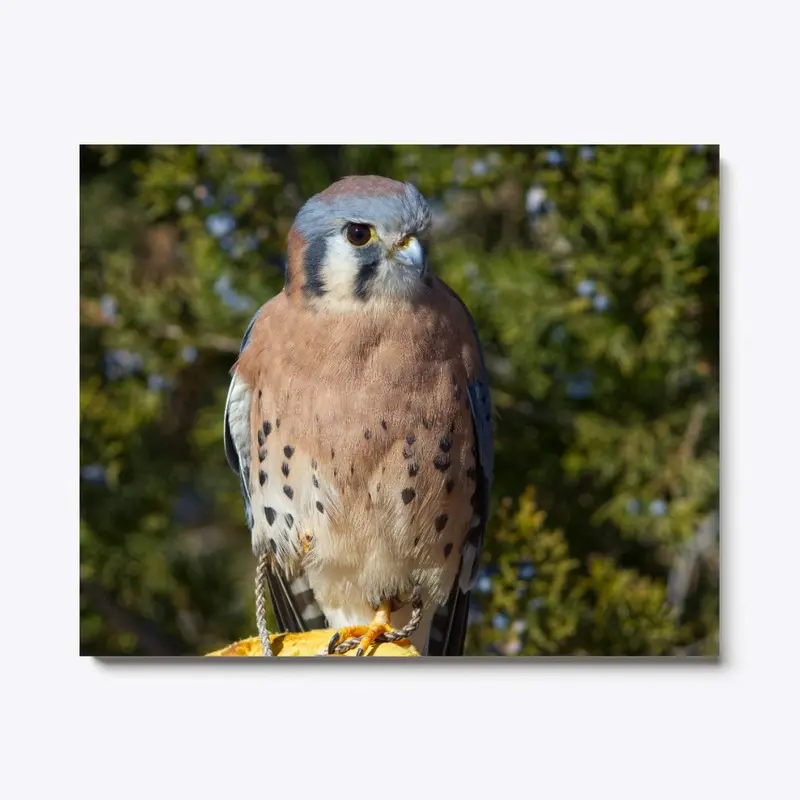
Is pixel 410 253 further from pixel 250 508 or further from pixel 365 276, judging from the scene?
pixel 250 508

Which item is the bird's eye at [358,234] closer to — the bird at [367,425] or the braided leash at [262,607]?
the bird at [367,425]

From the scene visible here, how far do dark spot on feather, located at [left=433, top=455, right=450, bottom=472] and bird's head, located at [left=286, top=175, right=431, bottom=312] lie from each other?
0.36 metres

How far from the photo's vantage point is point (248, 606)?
3682mm

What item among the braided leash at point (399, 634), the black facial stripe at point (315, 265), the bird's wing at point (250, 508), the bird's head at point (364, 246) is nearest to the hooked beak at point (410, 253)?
the bird's head at point (364, 246)

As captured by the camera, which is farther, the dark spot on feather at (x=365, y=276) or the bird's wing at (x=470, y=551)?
the bird's wing at (x=470, y=551)

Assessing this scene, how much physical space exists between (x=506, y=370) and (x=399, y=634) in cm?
69

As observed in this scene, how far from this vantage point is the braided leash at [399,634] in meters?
3.45

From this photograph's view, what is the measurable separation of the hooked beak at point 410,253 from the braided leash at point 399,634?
746 mm

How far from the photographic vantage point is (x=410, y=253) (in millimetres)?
3223
